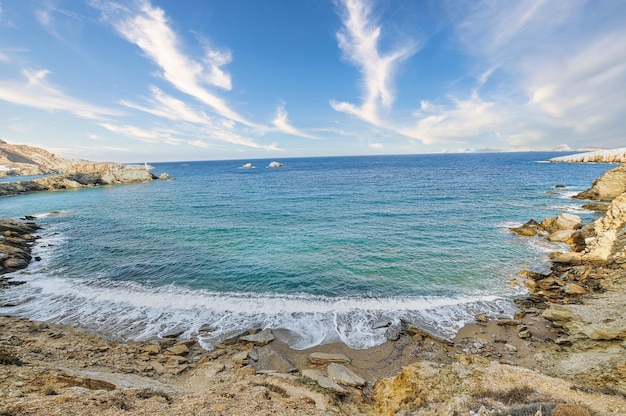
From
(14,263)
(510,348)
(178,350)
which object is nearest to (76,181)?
(14,263)

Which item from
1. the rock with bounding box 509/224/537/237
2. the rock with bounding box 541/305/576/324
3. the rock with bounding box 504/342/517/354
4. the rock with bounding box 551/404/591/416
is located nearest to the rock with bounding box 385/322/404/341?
the rock with bounding box 504/342/517/354

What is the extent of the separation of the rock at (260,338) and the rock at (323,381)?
318 centimetres

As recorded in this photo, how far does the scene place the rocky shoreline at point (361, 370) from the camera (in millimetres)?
7453

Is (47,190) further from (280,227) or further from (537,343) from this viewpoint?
(537,343)

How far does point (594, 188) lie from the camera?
4350 centimetres

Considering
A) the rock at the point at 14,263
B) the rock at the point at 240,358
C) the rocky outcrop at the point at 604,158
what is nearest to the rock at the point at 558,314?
the rock at the point at 240,358

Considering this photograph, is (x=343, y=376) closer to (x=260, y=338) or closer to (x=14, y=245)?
(x=260, y=338)

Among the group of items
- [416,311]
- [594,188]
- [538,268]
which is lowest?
[416,311]

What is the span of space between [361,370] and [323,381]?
7.29ft

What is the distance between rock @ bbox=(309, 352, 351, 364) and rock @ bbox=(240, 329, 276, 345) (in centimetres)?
250

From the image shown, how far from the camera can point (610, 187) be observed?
135ft

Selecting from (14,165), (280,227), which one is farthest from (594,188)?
(14,165)

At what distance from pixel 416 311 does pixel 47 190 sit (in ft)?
326

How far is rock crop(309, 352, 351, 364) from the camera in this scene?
468 inches
